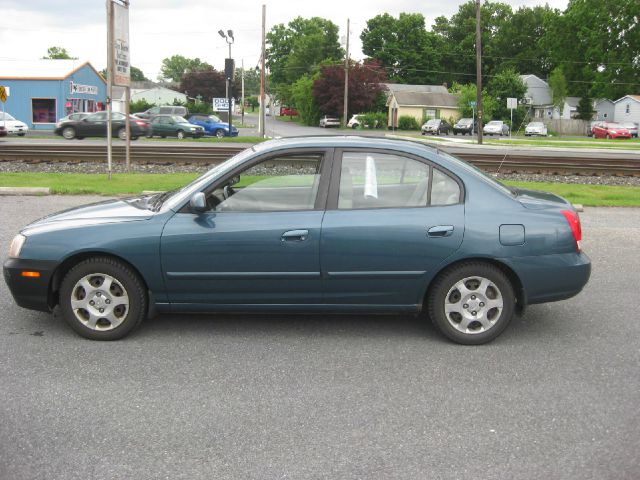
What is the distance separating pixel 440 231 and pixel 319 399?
1586 mm

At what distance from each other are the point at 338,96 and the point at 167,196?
6698 cm

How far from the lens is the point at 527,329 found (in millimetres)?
5824

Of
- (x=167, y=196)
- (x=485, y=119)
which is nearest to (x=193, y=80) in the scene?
(x=485, y=119)

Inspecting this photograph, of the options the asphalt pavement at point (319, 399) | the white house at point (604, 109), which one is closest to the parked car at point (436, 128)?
the white house at point (604, 109)

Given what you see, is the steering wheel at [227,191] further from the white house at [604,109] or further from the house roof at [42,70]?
the white house at [604,109]

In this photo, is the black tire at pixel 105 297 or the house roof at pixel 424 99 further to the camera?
the house roof at pixel 424 99

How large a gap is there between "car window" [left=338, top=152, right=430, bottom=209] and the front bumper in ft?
7.25

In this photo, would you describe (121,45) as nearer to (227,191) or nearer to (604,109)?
(227,191)

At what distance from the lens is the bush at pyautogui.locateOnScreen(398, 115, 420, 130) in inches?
2904

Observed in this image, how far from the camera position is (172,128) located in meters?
39.2

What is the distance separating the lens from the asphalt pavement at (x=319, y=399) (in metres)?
3.56

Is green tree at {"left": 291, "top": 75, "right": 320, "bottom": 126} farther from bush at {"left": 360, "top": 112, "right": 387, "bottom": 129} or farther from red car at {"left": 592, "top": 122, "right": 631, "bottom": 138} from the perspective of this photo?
red car at {"left": 592, "top": 122, "right": 631, "bottom": 138}

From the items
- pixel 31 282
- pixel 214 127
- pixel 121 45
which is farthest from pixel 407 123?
pixel 31 282

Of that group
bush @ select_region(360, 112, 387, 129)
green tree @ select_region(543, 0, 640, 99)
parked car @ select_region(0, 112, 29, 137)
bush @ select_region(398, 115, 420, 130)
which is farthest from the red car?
parked car @ select_region(0, 112, 29, 137)
